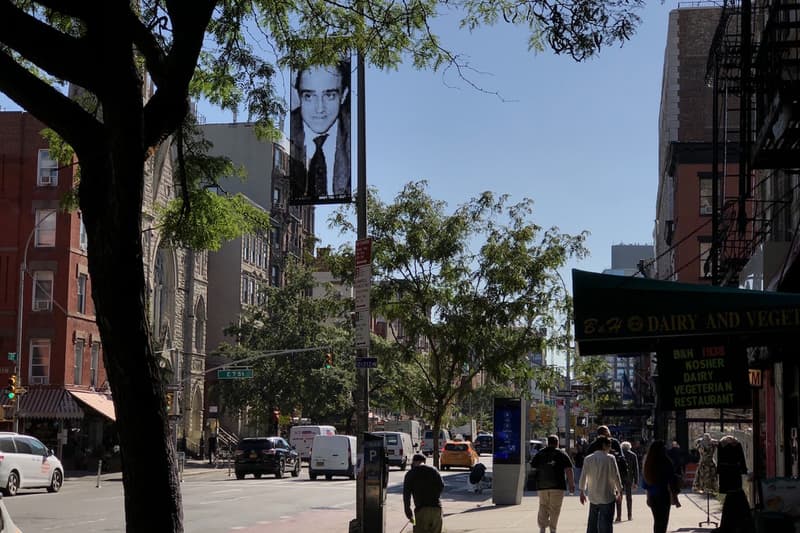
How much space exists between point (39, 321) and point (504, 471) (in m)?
30.1

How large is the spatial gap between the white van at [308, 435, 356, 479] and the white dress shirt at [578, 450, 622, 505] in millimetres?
30402

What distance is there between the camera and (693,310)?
399 inches

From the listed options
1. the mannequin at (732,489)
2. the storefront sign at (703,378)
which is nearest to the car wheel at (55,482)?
the mannequin at (732,489)

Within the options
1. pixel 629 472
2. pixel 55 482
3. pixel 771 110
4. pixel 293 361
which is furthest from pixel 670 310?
pixel 293 361

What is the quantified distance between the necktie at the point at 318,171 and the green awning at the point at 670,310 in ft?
25.4

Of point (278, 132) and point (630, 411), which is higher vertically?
point (278, 132)

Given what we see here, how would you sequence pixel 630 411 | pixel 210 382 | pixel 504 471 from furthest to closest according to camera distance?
pixel 210 382
pixel 630 411
pixel 504 471

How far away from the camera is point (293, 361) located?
230ft

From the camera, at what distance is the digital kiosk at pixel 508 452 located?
30203 mm

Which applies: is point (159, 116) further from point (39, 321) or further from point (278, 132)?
point (39, 321)

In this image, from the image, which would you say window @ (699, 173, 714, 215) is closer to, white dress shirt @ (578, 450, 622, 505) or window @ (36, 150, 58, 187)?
window @ (36, 150, 58, 187)

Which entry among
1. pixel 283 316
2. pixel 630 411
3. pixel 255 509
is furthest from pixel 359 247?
pixel 283 316

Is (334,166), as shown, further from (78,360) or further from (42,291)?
(78,360)

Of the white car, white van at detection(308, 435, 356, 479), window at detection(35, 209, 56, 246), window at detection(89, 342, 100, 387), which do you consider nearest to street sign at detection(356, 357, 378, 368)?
the white car
